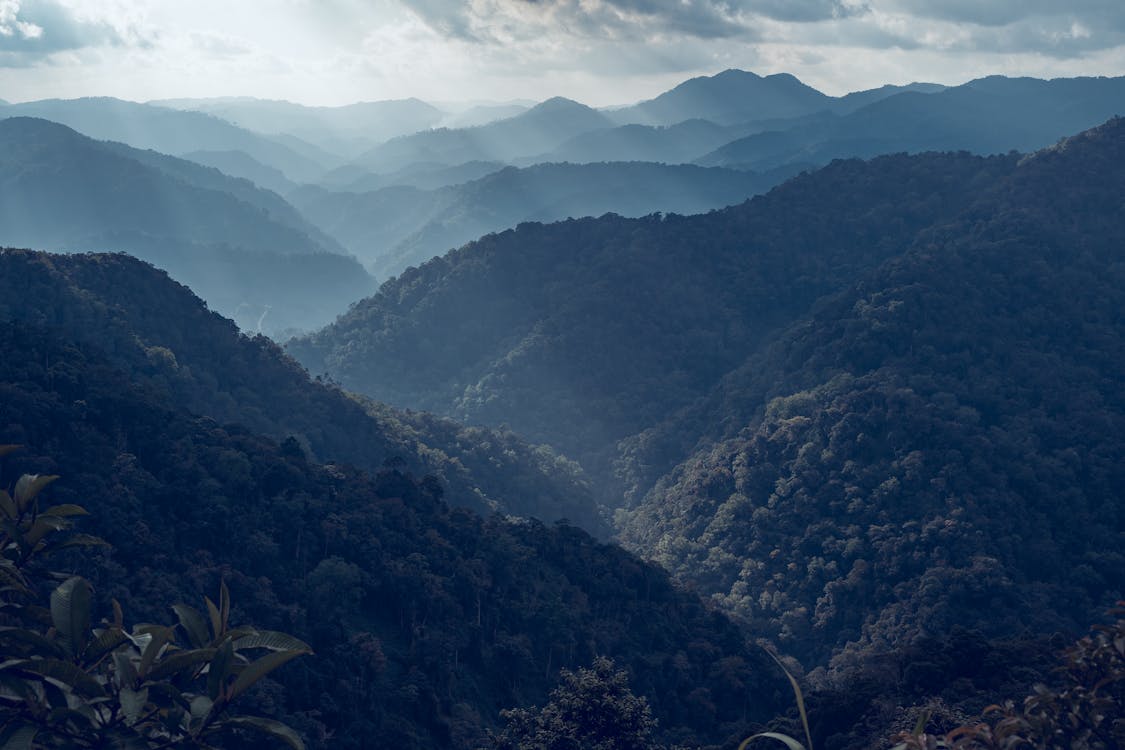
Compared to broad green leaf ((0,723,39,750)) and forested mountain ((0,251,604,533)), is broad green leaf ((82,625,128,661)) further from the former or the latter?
forested mountain ((0,251,604,533))

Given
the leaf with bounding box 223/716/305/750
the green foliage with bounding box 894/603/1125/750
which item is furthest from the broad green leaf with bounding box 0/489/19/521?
the green foliage with bounding box 894/603/1125/750

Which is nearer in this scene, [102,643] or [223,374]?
[102,643]

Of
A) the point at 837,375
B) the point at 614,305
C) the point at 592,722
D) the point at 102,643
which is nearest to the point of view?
the point at 102,643

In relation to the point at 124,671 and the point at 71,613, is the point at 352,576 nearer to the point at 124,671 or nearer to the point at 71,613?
the point at 71,613

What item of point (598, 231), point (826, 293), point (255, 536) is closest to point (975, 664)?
point (255, 536)

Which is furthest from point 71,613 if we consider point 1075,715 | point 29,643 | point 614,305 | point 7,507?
point 614,305

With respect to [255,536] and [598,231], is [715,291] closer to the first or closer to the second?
[598,231]
